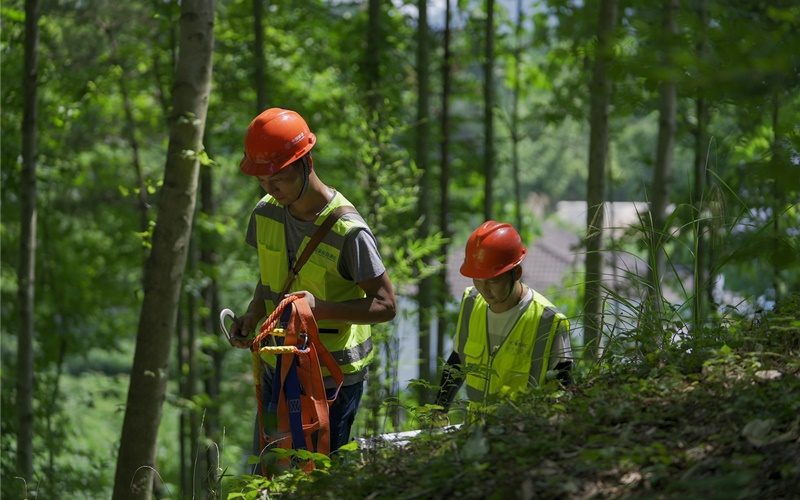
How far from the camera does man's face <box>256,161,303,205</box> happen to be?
13.2 feet

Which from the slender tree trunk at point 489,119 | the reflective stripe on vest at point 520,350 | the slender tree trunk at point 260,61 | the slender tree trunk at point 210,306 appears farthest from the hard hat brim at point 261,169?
the slender tree trunk at point 210,306

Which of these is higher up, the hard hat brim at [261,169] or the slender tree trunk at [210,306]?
the hard hat brim at [261,169]

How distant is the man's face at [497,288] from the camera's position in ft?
14.6

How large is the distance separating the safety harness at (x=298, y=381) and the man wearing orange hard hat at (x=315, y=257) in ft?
0.29

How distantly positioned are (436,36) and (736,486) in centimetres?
Result: 1024

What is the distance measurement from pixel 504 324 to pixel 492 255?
1.12 feet

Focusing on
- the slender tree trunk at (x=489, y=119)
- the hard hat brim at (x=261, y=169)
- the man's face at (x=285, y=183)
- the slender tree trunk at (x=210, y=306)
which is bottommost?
the slender tree trunk at (x=210, y=306)

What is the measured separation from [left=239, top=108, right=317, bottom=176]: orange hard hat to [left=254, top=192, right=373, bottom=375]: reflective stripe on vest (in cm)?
Result: 29

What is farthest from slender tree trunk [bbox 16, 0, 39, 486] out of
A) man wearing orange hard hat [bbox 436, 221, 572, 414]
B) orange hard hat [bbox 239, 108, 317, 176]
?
man wearing orange hard hat [bbox 436, 221, 572, 414]

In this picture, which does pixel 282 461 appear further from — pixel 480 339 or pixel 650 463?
pixel 650 463

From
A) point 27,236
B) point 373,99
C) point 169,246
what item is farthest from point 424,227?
point 169,246

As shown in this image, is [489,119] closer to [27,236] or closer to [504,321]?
[27,236]

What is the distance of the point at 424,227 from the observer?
10.1 m

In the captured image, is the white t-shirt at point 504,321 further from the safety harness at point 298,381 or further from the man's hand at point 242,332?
the man's hand at point 242,332
